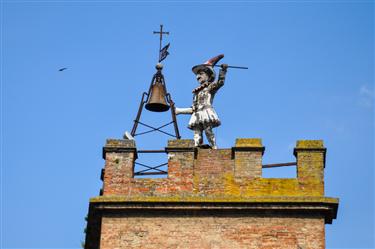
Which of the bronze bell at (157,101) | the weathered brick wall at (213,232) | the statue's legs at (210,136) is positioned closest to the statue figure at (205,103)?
the statue's legs at (210,136)

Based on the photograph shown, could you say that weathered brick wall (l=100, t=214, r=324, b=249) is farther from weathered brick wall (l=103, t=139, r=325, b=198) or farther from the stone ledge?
weathered brick wall (l=103, t=139, r=325, b=198)

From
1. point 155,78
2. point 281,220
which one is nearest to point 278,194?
point 281,220

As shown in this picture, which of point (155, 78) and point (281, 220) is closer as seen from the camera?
point (281, 220)

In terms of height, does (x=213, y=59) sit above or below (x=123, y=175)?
above

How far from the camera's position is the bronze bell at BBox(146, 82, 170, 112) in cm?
3262

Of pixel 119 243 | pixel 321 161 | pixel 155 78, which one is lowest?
pixel 119 243

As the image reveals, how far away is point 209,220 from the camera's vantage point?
2988 cm

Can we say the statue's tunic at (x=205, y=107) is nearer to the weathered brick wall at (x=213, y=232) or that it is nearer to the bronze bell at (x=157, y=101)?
the bronze bell at (x=157, y=101)

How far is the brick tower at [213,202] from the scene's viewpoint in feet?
97.2

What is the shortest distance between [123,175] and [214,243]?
8.69 feet

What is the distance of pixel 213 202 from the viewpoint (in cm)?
2991

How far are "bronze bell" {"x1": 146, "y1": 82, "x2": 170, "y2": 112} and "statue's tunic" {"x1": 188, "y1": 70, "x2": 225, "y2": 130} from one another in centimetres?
76

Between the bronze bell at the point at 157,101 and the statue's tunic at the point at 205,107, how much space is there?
760mm

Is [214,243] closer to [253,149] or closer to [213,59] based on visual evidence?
[253,149]
